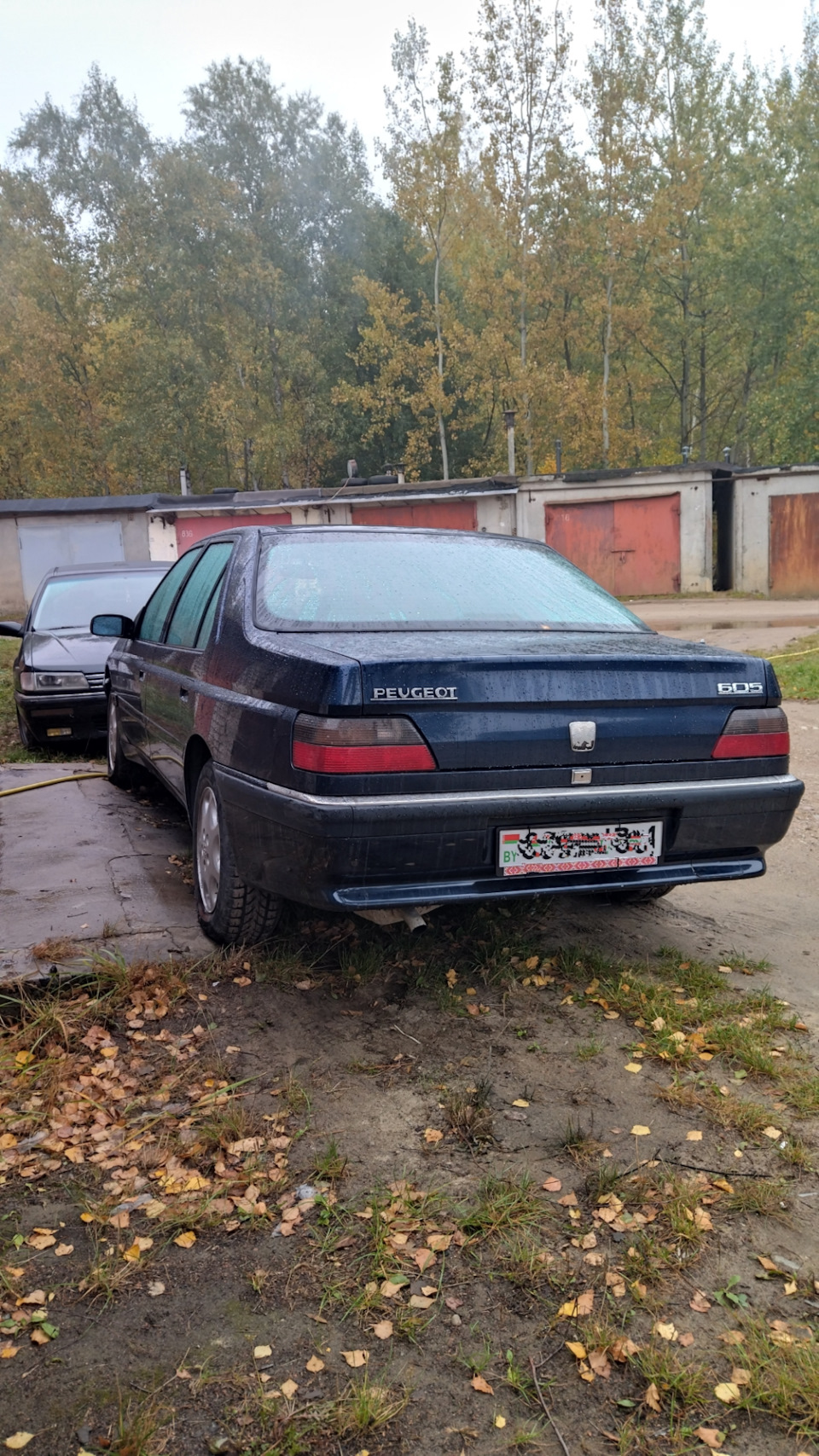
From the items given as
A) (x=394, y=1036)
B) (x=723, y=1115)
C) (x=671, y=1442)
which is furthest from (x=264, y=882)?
(x=671, y=1442)

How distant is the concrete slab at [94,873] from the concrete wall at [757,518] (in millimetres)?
22673

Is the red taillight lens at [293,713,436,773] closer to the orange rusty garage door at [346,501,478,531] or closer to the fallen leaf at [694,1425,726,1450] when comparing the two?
the fallen leaf at [694,1425,726,1450]

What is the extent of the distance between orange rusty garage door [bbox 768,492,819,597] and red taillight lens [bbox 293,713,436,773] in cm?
2519

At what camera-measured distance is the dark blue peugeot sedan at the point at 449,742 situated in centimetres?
299

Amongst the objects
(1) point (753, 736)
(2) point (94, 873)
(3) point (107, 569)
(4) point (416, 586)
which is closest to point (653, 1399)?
(1) point (753, 736)

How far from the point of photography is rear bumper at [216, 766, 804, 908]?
9.75 feet

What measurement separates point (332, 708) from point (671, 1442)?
183 centimetres

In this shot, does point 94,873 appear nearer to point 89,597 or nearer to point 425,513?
point 89,597

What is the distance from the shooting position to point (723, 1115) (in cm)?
278

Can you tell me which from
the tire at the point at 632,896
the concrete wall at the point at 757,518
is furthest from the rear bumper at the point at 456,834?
the concrete wall at the point at 757,518

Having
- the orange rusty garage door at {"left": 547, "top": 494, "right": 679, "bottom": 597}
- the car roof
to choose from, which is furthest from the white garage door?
the car roof

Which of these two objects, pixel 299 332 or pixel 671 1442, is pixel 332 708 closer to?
pixel 671 1442

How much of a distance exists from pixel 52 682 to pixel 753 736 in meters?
5.82

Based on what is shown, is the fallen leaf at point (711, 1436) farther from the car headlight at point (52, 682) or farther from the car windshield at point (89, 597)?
the car windshield at point (89, 597)
